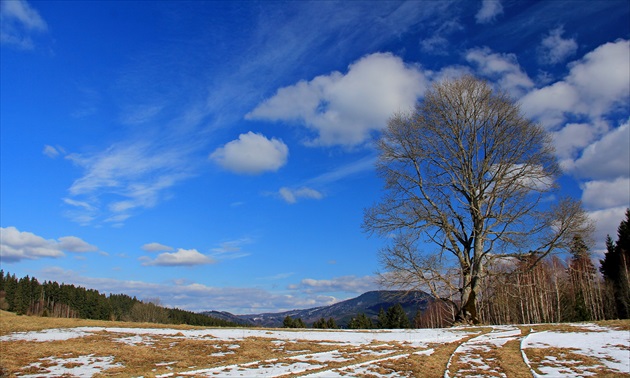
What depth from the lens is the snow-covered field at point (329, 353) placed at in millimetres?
10469

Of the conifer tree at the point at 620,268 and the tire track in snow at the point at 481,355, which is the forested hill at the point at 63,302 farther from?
the tire track in snow at the point at 481,355

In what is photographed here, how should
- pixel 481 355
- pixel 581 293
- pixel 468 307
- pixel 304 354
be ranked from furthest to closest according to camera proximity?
pixel 581 293 < pixel 468 307 < pixel 304 354 < pixel 481 355

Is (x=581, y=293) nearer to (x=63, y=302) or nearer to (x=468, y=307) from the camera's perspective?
(x=468, y=307)

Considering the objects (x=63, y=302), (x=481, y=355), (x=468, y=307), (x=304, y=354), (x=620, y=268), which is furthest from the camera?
(x=63, y=302)

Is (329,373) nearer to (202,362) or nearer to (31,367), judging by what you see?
(202,362)

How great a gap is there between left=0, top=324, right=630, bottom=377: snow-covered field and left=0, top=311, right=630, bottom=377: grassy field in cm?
3

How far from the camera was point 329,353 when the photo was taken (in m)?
13.2

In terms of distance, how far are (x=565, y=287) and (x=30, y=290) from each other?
14260 cm

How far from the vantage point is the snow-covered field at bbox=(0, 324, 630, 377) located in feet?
34.3

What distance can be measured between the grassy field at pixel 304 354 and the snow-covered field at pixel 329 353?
3cm

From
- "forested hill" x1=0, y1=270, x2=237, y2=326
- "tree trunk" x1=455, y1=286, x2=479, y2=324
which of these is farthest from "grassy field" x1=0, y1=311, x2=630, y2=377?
"forested hill" x1=0, y1=270, x2=237, y2=326

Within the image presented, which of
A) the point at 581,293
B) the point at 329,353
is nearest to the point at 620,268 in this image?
the point at 581,293

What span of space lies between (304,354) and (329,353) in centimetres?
80

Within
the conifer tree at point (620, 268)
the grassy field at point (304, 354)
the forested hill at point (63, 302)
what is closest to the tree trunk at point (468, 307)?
the grassy field at point (304, 354)
